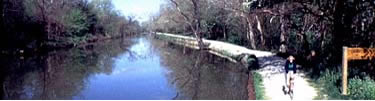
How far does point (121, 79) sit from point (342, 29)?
35.1 ft

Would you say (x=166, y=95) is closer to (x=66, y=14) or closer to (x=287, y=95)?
(x=287, y=95)

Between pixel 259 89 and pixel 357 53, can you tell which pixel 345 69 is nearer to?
pixel 357 53

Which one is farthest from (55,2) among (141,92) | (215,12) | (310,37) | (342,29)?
(342,29)

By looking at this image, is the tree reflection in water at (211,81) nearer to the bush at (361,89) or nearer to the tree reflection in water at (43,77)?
the bush at (361,89)

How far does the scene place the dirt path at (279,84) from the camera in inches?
526

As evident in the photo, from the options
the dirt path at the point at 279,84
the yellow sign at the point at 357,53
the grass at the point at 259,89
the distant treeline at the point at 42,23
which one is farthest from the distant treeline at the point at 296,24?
the distant treeline at the point at 42,23

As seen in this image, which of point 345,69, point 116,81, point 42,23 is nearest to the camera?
point 345,69

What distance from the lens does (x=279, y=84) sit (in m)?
16.0

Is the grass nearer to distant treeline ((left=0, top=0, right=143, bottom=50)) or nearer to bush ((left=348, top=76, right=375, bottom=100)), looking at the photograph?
bush ((left=348, top=76, right=375, bottom=100))

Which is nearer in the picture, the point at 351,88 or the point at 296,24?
the point at 351,88

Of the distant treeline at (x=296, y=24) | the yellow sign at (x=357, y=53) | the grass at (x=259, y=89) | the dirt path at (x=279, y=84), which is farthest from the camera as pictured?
the distant treeline at (x=296, y=24)

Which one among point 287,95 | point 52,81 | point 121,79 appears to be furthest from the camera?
point 121,79

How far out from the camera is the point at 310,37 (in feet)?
98.5

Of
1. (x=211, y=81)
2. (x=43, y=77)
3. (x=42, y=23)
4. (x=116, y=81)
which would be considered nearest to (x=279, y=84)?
(x=211, y=81)
